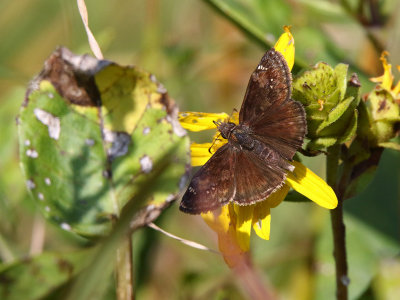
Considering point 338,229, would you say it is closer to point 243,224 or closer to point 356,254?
point 243,224

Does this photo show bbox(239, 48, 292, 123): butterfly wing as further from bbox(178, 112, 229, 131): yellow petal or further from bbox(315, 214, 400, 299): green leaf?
bbox(315, 214, 400, 299): green leaf

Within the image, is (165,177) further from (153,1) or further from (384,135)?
(153,1)

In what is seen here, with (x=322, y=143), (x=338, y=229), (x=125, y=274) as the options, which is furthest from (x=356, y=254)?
(x=125, y=274)

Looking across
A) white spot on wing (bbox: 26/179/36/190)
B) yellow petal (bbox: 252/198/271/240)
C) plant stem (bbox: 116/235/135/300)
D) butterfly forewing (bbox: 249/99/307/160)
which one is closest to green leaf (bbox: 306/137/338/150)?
butterfly forewing (bbox: 249/99/307/160)

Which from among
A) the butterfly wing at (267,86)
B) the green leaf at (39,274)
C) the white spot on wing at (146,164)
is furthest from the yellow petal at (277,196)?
the green leaf at (39,274)

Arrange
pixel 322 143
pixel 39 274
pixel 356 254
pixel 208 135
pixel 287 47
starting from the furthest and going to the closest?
1. pixel 208 135
2. pixel 356 254
3. pixel 287 47
4. pixel 322 143
5. pixel 39 274

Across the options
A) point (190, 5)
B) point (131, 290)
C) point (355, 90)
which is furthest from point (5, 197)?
point (190, 5)

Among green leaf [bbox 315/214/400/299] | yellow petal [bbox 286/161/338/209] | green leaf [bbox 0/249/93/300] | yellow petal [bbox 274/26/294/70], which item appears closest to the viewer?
green leaf [bbox 0/249/93/300]
